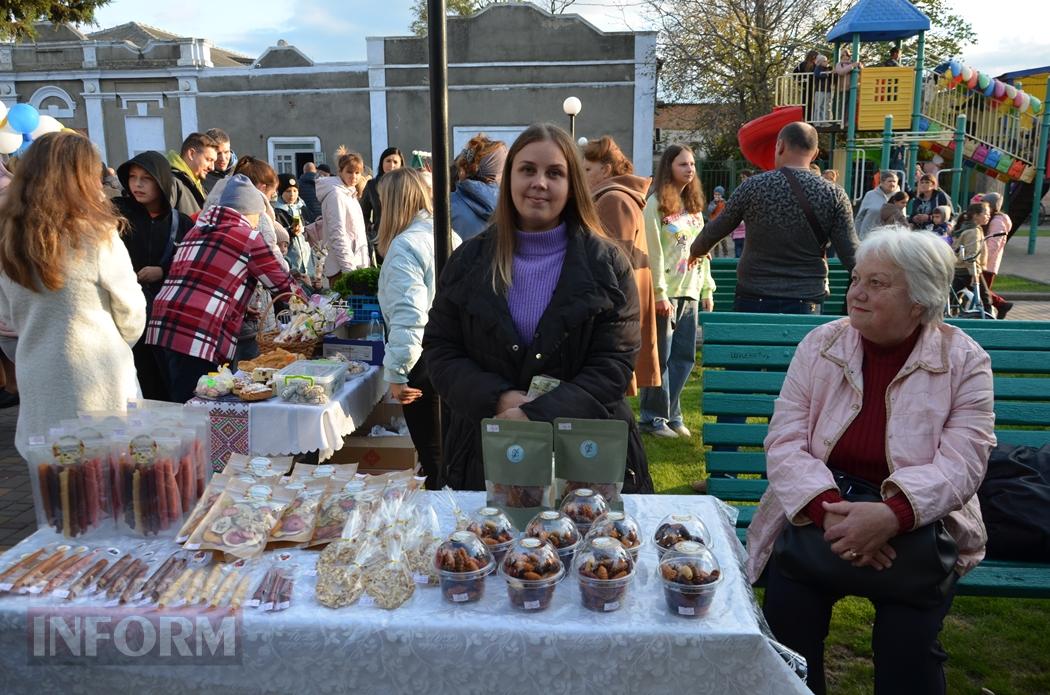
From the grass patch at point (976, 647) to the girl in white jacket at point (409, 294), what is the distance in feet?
6.09

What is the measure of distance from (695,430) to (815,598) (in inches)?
137

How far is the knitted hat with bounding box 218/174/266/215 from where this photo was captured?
16.4ft

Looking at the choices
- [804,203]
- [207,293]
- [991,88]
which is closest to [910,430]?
[804,203]

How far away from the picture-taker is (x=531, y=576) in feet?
5.30

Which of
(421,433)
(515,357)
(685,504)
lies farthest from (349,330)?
(685,504)

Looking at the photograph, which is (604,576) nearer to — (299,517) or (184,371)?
(299,517)

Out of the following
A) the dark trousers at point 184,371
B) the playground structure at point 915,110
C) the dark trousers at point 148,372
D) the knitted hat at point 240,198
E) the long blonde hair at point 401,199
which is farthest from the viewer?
the playground structure at point 915,110

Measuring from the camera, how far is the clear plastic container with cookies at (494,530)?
1800 mm

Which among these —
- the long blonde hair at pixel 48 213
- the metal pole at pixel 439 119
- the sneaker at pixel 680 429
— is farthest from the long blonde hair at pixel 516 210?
the sneaker at pixel 680 429

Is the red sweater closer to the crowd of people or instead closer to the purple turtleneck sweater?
the crowd of people

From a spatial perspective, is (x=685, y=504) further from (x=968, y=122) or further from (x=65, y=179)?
(x=968, y=122)

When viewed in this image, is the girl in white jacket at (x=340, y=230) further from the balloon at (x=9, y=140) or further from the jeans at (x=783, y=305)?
the jeans at (x=783, y=305)

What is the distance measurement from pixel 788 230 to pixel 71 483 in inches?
141

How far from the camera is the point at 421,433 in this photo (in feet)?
13.3
